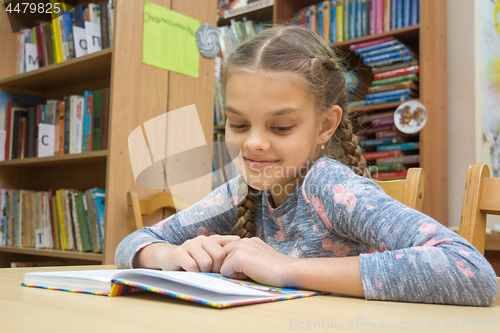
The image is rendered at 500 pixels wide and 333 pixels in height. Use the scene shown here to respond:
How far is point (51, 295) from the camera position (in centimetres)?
53

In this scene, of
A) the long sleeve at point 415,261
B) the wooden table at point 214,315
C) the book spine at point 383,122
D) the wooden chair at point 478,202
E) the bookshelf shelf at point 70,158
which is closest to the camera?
the wooden table at point 214,315

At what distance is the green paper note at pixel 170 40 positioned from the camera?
1790mm

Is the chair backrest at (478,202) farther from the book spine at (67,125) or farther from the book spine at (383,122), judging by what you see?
the book spine at (67,125)

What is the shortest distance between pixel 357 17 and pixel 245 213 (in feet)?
5.07

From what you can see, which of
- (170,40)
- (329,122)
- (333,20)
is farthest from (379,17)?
(329,122)

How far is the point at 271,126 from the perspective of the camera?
87 cm

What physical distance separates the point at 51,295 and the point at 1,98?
7.00 ft

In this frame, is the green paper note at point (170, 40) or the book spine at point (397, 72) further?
the book spine at point (397, 72)

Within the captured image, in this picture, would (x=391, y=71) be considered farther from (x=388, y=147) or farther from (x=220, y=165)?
(x=220, y=165)

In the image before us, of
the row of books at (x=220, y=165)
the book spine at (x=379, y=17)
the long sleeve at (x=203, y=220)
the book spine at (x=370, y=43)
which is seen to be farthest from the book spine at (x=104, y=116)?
the book spine at (x=379, y=17)

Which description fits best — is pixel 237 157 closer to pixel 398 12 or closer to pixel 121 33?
pixel 121 33

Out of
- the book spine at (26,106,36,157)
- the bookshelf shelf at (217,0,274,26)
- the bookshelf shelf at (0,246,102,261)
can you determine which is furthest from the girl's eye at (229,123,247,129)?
the bookshelf shelf at (217,0,274,26)

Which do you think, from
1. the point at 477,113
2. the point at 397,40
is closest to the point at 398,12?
the point at 397,40

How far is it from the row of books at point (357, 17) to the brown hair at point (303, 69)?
1.17m
